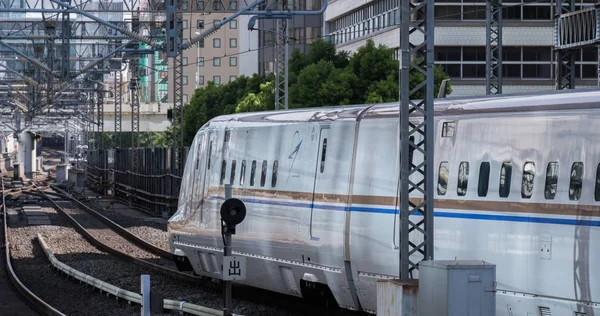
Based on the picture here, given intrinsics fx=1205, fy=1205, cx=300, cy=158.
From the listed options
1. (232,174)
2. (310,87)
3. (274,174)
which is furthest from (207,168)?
(310,87)

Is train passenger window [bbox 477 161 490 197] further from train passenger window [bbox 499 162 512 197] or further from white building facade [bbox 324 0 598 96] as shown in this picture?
white building facade [bbox 324 0 598 96]

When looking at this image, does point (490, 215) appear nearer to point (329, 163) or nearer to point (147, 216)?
point (329, 163)

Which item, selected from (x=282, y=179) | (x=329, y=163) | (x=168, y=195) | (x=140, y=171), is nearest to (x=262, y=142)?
(x=282, y=179)

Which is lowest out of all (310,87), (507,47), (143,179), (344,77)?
(143,179)

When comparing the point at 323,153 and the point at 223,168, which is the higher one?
the point at 323,153

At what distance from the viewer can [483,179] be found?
47.3 ft

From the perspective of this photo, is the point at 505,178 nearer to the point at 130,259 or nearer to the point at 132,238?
the point at 130,259

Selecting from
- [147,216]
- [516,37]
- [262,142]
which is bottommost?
[147,216]

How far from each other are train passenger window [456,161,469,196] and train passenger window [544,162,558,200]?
1479 mm

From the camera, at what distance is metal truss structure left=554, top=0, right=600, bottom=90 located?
909 inches

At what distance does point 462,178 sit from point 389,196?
162cm

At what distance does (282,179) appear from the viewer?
19328mm

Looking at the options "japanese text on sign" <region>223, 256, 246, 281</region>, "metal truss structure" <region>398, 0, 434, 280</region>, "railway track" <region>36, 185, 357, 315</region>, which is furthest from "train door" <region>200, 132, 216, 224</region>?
"metal truss structure" <region>398, 0, 434, 280</region>

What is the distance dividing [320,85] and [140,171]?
11665 mm
